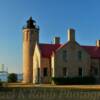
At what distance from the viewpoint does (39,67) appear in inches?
2477

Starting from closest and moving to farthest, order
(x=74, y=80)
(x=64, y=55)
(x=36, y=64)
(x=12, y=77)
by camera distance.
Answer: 1. (x=74, y=80)
2. (x=64, y=55)
3. (x=36, y=64)
4. (x=12, y=77)

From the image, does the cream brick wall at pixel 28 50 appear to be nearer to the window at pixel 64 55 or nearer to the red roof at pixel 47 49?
the red roof at pixel 47 49

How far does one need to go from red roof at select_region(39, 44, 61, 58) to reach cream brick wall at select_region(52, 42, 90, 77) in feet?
7.55

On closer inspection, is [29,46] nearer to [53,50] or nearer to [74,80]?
[53,50]

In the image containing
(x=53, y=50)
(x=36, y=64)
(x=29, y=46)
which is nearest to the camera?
(x=53, y=50)

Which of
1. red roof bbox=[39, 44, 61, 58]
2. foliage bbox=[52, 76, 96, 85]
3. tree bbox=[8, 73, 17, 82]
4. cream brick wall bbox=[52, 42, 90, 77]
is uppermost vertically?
red roof bbox=[39, 44, 61, 58]

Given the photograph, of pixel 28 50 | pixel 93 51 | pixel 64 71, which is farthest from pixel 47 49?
pixel 93 51

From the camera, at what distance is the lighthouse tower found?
219 feet

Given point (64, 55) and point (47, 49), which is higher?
point (47, 49)

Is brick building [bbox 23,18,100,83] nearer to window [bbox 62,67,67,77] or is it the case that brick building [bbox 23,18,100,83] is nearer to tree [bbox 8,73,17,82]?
window [bbox 62,67,67,77]

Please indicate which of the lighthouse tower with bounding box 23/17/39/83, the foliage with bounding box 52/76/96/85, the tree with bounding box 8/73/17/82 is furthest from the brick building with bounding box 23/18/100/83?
the tree with bounding box 8/73/17/82

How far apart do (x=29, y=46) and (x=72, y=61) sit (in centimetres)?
936

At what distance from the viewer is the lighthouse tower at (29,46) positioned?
66875 mm

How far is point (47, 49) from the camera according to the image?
62812 mm
